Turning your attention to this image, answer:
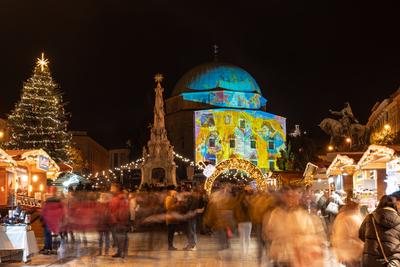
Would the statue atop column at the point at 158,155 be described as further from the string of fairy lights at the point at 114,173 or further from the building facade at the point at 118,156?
the building facade at the point at 118,156

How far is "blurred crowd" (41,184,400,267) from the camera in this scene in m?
7.94

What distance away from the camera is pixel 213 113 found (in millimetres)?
74375

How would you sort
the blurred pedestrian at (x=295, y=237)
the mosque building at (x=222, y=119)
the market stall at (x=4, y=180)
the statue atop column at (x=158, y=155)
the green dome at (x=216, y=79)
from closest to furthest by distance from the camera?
the blurred pedestrian at (x=295, y=237) → the market stall at (x=4, y=180) → the statue atop column at (x=158, y=155) → the mosque building at (x=222, y=119) → the green dome at (x=216, y=79)

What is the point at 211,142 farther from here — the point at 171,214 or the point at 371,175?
the point at 171,214

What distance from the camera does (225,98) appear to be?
78500 mm

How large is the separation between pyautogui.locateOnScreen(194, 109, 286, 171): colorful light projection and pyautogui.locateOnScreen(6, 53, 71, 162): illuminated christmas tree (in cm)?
3145

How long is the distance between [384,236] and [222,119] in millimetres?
66678

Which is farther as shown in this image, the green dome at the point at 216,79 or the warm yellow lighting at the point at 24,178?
the green dome at the point at 216,79

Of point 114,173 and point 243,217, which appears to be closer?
point 243,217

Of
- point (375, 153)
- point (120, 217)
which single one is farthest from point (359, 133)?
point (120, 217)

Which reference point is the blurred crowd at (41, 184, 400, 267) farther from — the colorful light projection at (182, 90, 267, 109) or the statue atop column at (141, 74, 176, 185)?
the colorful light projection at (182, 90, 267, 109)

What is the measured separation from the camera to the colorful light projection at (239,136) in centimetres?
7356

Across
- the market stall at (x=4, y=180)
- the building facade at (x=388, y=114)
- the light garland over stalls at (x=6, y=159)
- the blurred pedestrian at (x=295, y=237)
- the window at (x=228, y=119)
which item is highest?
the window at (x=228, y=119)

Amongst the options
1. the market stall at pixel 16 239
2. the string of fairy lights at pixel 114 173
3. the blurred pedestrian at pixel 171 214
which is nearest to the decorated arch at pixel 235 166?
the string of fairy lights at pixel 114 173
